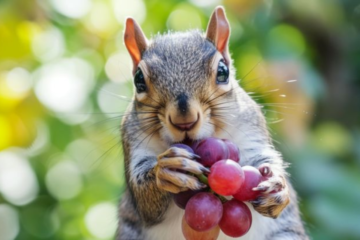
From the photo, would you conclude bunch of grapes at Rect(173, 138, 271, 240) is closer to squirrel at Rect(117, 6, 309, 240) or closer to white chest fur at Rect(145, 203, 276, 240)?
squirrel at Rect(117, 6, 309, 240)

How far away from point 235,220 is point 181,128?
0.24 m

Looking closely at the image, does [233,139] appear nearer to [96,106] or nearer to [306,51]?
[96,106]

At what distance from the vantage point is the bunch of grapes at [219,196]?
126cm

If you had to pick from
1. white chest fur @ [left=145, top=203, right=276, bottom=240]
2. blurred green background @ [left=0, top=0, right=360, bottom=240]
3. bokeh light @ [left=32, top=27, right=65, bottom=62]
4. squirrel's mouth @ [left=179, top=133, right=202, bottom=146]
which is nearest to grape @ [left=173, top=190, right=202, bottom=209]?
squirrel's mouth @ [left=179, top=133, right=202, bottom=146]

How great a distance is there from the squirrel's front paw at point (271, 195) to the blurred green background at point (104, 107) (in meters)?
0.79

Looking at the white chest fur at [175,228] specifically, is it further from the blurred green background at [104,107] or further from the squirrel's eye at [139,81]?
the blurred green background at [104,107]

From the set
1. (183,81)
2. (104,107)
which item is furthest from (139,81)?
(104,107)

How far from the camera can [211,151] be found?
4.36 feet

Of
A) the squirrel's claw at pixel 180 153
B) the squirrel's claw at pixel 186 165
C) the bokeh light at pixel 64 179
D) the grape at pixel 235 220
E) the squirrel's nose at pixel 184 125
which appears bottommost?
the bokeh light at pixel 64 179

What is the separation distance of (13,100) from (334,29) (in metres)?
1.44

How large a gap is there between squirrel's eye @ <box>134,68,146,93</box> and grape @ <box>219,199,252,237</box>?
399 millimetres

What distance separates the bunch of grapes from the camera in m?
1.26

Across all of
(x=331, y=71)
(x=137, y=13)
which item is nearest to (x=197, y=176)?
(x=137, y=13)

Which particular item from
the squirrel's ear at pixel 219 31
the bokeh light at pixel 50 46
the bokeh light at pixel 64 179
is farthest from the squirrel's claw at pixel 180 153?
the bokeh light at pixel 64 179
